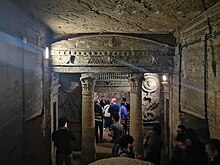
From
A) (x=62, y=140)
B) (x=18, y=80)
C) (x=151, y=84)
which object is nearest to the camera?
(x=18, y=80)

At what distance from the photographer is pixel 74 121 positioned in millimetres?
10438

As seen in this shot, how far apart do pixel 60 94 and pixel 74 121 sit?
1176 millimetres

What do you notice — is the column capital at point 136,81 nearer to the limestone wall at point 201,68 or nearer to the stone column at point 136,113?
the stone column at point 136,113

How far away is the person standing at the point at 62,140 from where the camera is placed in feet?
18.8

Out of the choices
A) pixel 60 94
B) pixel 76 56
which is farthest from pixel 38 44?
pixel 60 94

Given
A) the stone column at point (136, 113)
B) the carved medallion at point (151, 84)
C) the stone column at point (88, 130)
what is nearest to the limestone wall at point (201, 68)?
the stone column at point (136, 113)

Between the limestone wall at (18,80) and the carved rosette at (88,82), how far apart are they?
1895mm

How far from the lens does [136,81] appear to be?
321 inches

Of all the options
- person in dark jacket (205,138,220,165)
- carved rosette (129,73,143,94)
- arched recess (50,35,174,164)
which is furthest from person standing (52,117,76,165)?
person in dark jacket (205,138,220,165)

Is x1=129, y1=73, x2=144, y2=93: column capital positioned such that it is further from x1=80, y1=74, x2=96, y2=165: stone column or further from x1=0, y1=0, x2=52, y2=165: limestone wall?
x1=0, y1=0, x2=52, y2=165: limestone wall

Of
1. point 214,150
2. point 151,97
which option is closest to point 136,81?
point 151,97

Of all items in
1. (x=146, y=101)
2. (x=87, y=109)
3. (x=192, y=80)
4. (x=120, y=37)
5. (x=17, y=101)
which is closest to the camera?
(x=17, y=101)

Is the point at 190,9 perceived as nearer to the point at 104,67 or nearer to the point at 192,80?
the point at 192,80

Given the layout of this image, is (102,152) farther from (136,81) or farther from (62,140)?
(62,140)
